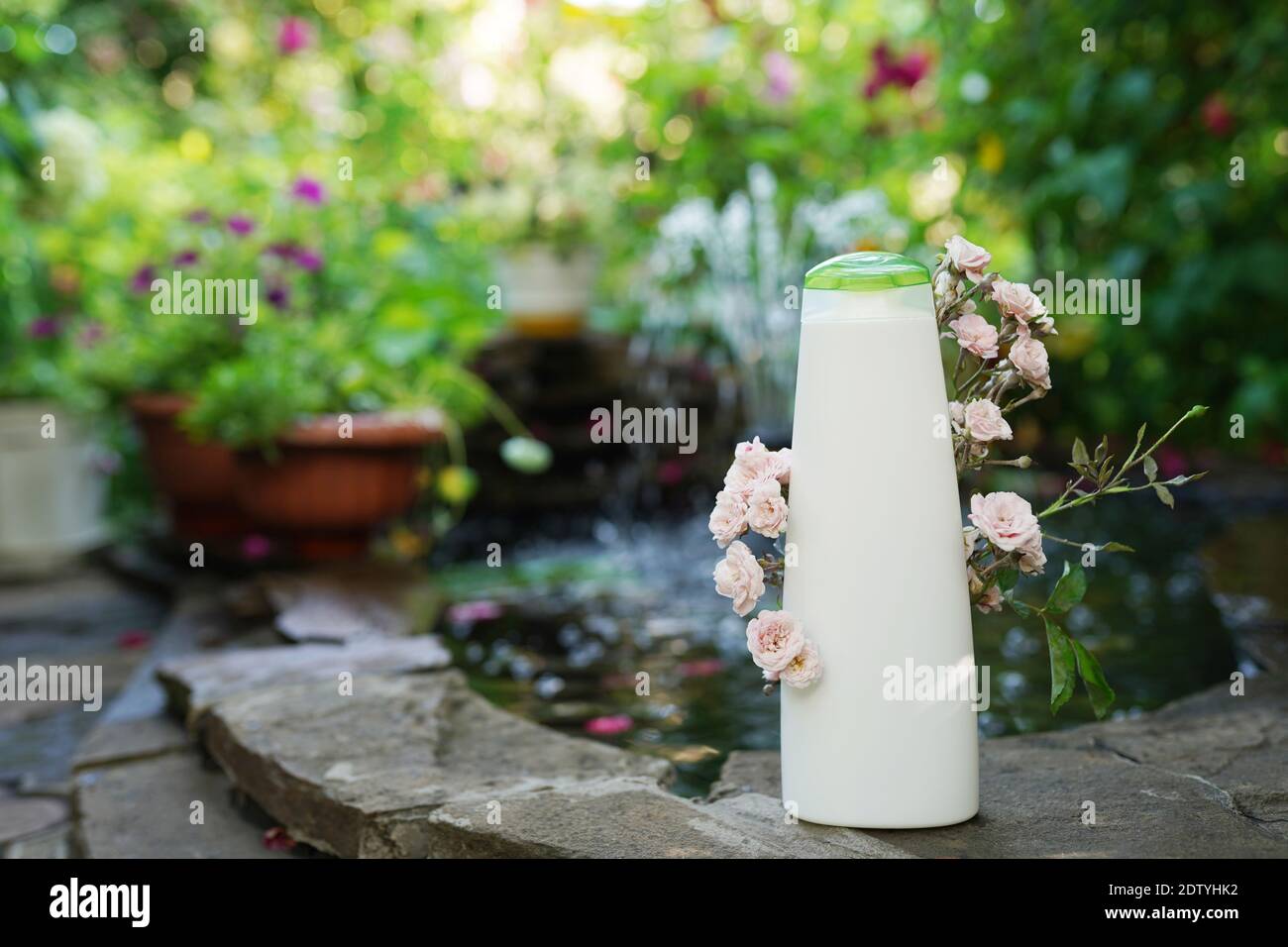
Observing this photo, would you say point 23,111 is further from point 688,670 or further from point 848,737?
point 848,737

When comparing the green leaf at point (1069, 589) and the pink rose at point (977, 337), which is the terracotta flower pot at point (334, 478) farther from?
the green leaf at point (1069, 589)

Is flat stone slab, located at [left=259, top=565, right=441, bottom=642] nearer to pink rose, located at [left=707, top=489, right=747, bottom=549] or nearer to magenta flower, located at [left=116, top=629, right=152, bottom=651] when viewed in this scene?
magenta flower, located at [left=116, top=629, right=152, bottom=651]

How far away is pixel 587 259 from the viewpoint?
5391 millimetres

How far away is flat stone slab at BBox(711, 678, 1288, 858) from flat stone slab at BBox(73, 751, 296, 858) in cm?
70

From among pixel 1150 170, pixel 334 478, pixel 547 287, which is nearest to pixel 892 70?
pixel 1150 170

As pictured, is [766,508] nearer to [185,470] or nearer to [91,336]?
[185,470]

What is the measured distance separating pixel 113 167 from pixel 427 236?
1034 millimetres

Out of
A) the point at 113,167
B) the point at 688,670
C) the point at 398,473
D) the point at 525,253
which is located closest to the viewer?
the point at 688,670

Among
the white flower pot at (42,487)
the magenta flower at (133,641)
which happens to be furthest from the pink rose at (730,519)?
the white flower pot at (42,487)

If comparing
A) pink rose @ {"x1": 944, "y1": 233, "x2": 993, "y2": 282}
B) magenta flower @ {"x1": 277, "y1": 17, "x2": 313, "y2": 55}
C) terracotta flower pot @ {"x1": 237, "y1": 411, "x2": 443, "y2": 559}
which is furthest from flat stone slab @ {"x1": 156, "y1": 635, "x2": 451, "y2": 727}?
magenta flower @ {"x1": 277, "y1": 17, "x2": 313, "y2": 55}

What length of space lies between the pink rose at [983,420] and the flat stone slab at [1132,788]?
420mm

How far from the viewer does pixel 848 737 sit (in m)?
1.38

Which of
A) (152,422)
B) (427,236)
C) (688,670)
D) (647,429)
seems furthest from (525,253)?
(688,670)

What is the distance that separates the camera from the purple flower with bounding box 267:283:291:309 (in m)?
3.51
